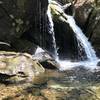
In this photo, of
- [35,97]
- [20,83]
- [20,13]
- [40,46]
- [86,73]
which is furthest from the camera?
[40,46]

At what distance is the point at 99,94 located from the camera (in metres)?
8.89

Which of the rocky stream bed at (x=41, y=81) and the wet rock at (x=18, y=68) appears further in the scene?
the wet rock at (x=18, y=68)

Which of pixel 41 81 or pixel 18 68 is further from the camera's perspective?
pixel 18 68

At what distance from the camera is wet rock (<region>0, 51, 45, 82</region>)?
37.8 ft

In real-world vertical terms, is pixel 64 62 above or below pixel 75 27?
below

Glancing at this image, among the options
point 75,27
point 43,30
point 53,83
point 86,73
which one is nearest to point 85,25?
point 75,27

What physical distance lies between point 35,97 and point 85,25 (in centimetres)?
1198

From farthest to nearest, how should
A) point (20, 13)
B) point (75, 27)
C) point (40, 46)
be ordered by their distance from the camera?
point (75, 27) < point (40, 46) < point (20, 13)

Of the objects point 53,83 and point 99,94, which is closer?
point 99,94

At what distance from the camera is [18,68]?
481 inches

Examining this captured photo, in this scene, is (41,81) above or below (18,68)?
below

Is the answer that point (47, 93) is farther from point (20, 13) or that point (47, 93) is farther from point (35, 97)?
point (20, 13)

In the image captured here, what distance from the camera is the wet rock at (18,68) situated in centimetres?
1153

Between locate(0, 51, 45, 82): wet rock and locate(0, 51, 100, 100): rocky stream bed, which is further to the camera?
locate(0, 51, 45, 82): wet rock
